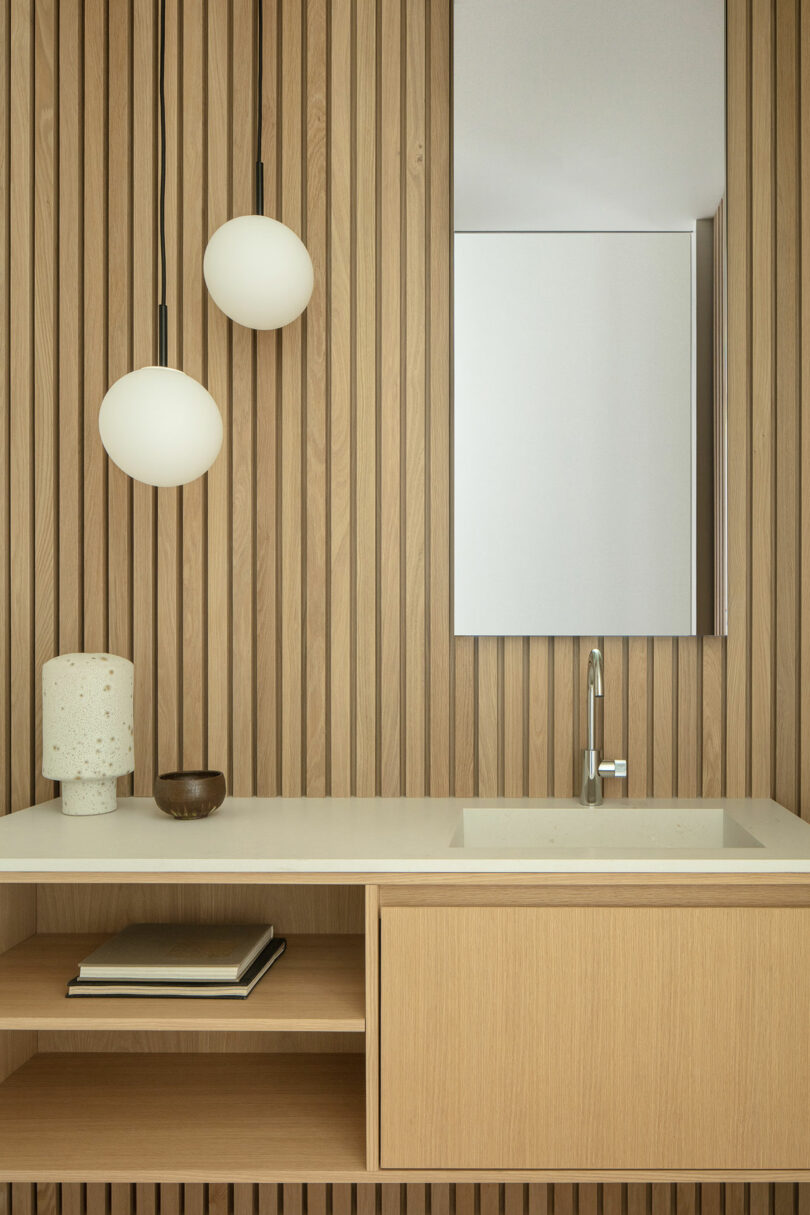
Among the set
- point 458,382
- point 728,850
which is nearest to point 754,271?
point 458,382

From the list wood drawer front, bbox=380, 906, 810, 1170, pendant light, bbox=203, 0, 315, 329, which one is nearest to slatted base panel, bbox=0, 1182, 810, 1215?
wood drawer front, bbox=380, 906, 810, 1170

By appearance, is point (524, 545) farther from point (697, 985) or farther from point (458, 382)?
point (697, 985)

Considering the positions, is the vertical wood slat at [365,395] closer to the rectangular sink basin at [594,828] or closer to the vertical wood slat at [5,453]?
the rectangular sink basin at [594,828]

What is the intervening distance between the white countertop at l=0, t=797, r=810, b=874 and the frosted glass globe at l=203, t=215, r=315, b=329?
964 mm

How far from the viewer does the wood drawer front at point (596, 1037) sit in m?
1.40

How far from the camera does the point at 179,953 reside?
161 cm

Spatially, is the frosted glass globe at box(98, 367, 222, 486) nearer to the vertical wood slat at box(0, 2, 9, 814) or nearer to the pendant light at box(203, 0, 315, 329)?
the pendant light at box(203, 0, 315, 329)

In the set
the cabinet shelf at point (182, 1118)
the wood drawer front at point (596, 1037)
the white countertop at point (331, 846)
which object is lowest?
the cabinet shelf at point (182, 1118)

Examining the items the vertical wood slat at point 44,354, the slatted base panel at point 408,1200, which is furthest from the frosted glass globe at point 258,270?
the slatted base panel at point 408,1200

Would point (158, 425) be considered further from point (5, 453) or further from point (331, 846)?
point (331, 846)

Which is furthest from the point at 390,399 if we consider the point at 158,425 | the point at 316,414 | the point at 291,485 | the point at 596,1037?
the point at 596,1037

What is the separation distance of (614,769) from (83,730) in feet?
3.29

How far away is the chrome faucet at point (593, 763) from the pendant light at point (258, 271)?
89 centimetres

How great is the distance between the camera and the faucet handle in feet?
5.84
